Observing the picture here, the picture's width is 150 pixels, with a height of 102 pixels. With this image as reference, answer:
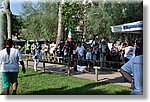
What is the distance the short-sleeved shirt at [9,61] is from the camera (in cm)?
446

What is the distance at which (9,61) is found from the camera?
4492 millimetres

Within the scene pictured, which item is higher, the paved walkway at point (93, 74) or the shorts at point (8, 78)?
the shorts at point (8, 78)

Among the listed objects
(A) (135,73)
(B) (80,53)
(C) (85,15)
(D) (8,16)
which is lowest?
(A) (135,73)

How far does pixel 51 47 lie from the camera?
11.1 metres

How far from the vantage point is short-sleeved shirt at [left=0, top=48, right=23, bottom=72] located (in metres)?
4.46

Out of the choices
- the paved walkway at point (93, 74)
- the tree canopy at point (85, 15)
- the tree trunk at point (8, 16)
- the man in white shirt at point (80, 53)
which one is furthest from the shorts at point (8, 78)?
the man in white shirt at point (80, 53)

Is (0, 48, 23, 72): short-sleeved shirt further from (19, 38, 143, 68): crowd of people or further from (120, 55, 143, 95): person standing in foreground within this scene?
(19, 38, 143, 68): crowd of people

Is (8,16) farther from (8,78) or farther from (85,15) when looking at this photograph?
(85,15)

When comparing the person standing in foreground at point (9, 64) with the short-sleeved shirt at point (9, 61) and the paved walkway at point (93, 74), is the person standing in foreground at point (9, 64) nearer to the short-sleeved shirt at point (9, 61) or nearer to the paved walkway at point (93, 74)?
the short-sleeved shirt at point (9, 61)

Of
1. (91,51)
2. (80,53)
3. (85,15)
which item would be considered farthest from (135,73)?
(91,51)

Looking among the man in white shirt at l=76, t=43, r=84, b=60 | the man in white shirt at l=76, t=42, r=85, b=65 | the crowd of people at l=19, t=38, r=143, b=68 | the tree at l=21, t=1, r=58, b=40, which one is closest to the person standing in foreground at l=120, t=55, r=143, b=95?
the tree at l=21, t=1, r=58, b=40

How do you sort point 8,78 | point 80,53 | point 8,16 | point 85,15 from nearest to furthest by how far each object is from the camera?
point 8,78, point 8,16, point 85,15, point 80,53

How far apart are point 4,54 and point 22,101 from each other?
908 millimetres

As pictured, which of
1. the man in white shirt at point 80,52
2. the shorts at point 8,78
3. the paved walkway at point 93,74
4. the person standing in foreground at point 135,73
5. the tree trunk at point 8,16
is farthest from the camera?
the man in white shirt at point 80,52
